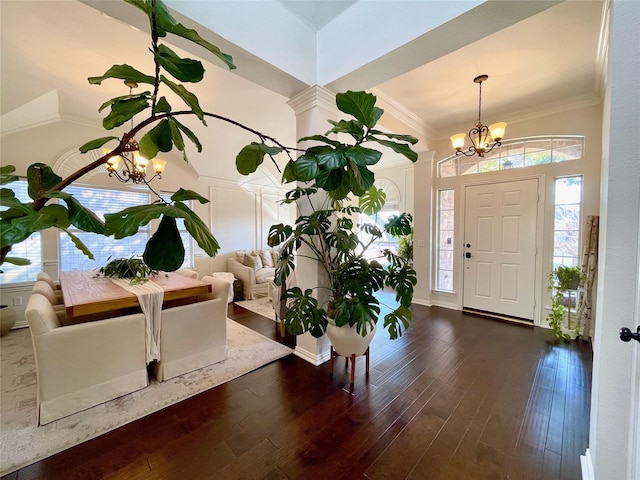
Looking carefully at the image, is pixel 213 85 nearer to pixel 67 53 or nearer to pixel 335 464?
pixel 67 53

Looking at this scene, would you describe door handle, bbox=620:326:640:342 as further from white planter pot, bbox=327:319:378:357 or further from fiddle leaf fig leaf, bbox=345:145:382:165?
white planter pot, bbox=327:319:378:357

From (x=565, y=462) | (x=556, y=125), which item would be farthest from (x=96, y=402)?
(x=556, y=125)

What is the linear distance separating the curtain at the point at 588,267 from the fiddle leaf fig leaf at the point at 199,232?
402 cm

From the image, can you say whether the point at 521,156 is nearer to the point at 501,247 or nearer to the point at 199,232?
the point at 501,247

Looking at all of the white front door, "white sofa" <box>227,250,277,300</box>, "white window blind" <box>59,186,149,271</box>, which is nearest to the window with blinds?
"white window blind" <box>59,186,149,271</box>

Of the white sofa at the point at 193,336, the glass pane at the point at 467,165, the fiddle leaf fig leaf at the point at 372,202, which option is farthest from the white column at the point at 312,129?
the glass pane at the point at 467,165

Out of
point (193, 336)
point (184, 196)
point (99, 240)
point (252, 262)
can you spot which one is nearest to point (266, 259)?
point (252, 262)

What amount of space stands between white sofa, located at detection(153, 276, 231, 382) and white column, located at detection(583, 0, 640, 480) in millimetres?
2639

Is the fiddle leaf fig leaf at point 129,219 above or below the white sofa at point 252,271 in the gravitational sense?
above

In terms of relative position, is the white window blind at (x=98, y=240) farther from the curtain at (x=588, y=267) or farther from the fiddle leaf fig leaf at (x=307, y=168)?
the curtain at (x=588, y=267)

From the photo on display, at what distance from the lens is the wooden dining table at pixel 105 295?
2.01 metres

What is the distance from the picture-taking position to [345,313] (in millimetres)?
2059

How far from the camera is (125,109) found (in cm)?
76

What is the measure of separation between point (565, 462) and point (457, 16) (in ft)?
8.97
